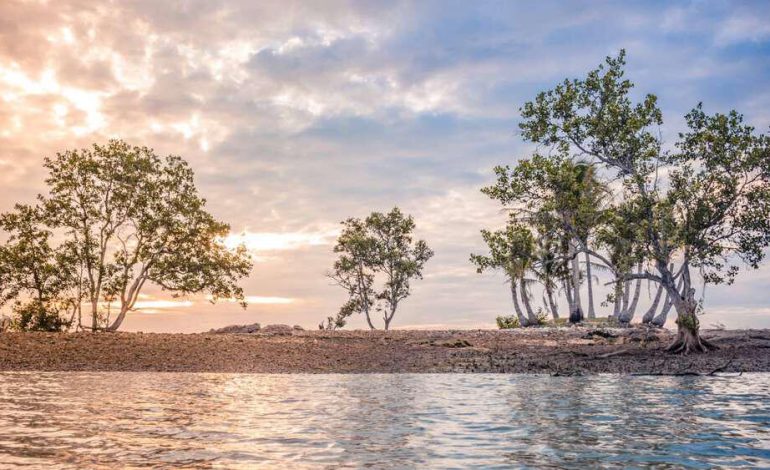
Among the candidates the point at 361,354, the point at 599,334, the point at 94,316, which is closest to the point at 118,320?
the point at 94,316

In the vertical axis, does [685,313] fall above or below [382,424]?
above

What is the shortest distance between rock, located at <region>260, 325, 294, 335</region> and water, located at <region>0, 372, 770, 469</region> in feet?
60.7

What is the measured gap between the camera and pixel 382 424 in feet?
42.0

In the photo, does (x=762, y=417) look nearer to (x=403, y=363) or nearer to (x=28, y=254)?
(x=403, y=363)

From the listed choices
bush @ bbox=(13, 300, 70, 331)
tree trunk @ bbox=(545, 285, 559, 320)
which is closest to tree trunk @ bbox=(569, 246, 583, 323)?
tree trunk @ bbox=(545, 285, 559, 320)

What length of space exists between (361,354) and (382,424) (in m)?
18.5

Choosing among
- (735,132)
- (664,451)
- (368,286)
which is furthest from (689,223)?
(368,286)

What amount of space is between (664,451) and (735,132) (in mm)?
25672

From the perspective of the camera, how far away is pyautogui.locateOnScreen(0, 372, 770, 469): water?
9.32 metres

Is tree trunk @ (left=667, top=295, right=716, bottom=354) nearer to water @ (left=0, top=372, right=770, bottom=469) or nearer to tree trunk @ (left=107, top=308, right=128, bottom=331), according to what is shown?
water @ (left=0, top=372, right=770, bottom=469)

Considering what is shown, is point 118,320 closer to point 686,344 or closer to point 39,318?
point 39,318

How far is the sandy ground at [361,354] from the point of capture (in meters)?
27.9

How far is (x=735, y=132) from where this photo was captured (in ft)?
101

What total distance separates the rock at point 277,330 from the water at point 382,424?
18512 mm
